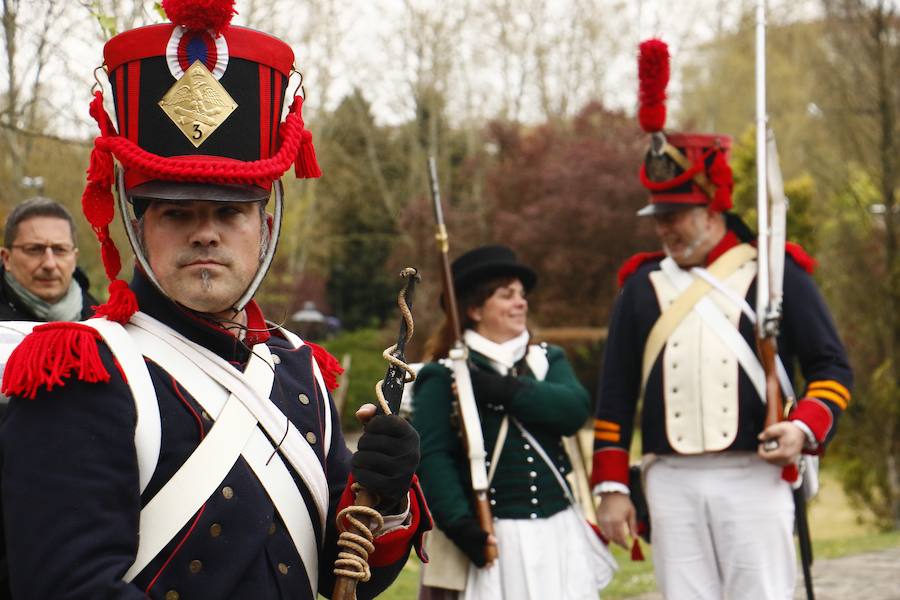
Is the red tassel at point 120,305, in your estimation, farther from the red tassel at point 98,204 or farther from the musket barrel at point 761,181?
the musket barrel at point 761,181

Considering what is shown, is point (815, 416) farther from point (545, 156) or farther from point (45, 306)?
point (545, 156)

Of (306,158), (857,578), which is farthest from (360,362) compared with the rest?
(306,158)

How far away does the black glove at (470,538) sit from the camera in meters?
4.58

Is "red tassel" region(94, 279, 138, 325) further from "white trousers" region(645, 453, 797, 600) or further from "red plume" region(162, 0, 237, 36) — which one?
"white trousers" region(645, 453, 797, 600)

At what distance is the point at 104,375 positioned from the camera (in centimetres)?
206

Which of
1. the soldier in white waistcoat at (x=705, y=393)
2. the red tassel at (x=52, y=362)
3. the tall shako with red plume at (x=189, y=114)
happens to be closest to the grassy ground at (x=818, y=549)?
the soldier in white waistcoat at (x=705, y=393)

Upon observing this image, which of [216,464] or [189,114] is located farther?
[189,114]

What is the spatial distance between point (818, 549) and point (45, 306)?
746 cm

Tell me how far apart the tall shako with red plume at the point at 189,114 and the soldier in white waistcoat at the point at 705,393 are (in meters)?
2.77

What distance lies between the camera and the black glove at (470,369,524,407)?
4.77 meters

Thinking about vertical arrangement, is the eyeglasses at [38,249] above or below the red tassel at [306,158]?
below

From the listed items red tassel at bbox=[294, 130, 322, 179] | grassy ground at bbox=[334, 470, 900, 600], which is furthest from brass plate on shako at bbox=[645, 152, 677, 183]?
grassy ground at bbox=[334, 470, 900, 600]

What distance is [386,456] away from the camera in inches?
89.0

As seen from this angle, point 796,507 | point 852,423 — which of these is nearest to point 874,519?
point 852,423
